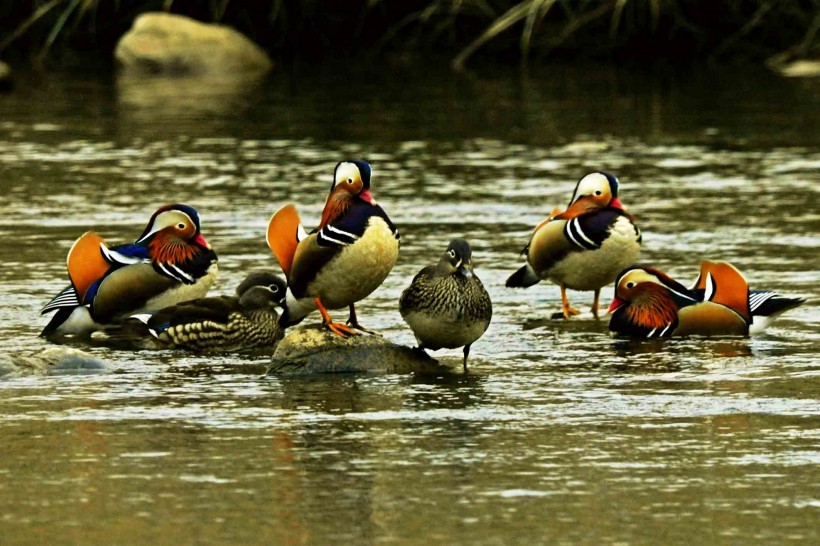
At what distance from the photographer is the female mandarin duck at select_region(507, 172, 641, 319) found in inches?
417

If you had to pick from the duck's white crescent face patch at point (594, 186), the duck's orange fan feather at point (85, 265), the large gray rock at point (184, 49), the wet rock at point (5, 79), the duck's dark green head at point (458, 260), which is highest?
the large gray rock at point (184, 49)

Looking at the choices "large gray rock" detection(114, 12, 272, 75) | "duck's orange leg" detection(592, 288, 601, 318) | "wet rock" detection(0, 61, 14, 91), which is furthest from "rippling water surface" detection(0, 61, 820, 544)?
"large gray rock" detection(114, 12, 272, 75)

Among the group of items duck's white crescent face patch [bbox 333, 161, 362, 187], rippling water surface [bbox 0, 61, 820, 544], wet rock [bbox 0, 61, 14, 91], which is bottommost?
rippling water surface [bbox 0, 61, 820, 544]

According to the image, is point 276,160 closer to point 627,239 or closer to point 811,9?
point 627,239

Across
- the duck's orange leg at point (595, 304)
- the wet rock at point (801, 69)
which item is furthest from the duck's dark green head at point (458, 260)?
the wet rock at point (801, 69)

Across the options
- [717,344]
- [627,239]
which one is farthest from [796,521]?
[627,239]

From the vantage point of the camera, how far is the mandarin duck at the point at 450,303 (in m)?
8.67

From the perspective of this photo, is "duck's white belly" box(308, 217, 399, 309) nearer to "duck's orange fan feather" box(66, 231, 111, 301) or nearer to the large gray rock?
"duck's orange fan feather" box(66, 231, 111, 301)

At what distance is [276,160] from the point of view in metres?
17.9

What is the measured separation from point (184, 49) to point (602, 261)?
18.6 meters

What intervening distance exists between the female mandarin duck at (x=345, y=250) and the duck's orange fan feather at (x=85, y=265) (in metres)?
1.37

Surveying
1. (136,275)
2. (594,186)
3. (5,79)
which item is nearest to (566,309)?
(594,186)

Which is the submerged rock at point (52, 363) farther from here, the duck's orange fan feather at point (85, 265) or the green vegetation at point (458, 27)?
the green vegetation at point (458, 27)

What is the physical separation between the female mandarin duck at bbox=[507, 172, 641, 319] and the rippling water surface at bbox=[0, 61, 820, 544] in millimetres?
241
